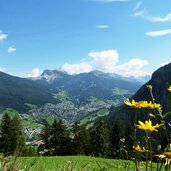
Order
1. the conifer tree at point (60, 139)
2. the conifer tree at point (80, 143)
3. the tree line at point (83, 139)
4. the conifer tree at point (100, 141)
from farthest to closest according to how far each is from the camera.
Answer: the conifer tree at point (60, 139)
the conifer tree at point (80, 143)
the tree line at point (83, 139)
the conifer tree at point (100, 141)

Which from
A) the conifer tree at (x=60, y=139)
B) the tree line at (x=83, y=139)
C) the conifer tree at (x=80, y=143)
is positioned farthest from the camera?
the conifer tree at (x=60, y=139)

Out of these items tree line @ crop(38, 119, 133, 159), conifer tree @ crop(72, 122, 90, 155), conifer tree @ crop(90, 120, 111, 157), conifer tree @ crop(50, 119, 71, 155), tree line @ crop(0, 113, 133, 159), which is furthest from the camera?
conifer tree @ crop(50, 119, 71, 155)

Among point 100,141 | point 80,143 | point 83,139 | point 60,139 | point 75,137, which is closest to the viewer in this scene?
point 100,141

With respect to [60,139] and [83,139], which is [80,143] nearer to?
[83,139]

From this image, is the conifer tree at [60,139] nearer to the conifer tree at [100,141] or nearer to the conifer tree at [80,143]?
the conifer tree at [80,143]

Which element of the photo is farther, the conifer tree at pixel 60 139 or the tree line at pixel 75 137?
the conifer tree at pixel 60 139

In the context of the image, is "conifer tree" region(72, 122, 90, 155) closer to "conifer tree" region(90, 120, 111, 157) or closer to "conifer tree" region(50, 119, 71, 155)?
"conifer tree" region(90, 120, 111, 157)

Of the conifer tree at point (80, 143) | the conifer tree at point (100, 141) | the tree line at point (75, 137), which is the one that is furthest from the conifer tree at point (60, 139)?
the conifer tree at point (100, 141)

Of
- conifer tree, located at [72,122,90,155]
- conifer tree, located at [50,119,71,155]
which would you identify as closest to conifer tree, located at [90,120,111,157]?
conifer tree, located at [72,122,90,155]

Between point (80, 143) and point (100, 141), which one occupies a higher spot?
point (100, 141)

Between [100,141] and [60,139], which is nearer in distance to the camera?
[100,141]

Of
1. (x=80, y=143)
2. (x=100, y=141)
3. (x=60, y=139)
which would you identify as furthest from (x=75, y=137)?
(x=100, y=141)

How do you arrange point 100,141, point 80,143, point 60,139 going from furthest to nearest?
point 60,139, point 80,143, point 100,141

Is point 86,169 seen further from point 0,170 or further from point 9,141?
point 9,141
